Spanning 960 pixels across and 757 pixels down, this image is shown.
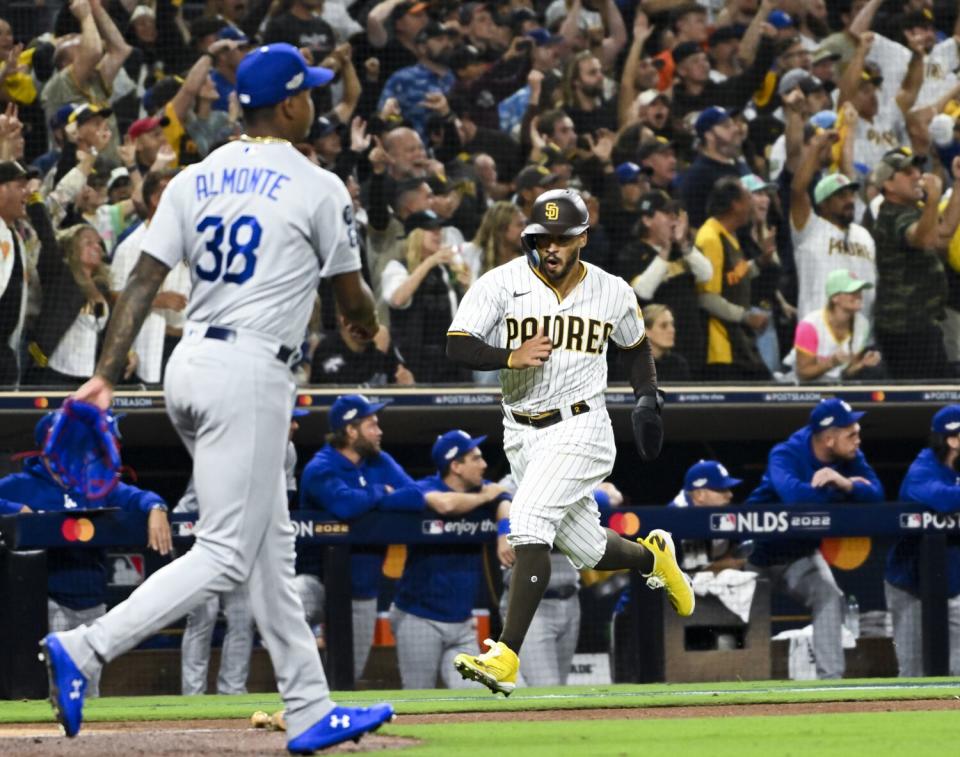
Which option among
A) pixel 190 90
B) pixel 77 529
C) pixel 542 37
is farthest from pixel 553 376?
pixel 542 37

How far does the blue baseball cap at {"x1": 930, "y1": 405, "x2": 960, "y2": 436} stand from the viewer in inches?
341

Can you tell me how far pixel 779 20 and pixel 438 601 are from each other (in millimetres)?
6246

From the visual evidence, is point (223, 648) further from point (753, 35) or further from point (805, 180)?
point (753, 35)

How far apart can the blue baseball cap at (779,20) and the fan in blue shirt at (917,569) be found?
4.91 m

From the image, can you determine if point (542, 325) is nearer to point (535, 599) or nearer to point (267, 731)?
point (535, 599)

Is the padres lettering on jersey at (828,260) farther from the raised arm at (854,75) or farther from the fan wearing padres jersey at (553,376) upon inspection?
the fan wearing padres jersey at (553,376)

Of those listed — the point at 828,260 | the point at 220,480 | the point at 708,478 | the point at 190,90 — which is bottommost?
the point at 220,480

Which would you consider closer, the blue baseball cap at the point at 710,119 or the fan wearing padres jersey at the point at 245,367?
the fan wearing padres jersey at the point at 245,367

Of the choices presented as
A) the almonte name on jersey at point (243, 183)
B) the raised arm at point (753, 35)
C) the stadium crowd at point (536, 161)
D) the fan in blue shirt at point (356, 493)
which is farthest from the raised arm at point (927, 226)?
the almonte name on jersey at point (243, 183)

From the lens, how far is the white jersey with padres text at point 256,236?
4.32m

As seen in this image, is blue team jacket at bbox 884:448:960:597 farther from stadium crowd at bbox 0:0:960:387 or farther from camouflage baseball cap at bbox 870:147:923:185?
camouflage baseball cap at bbox 870:147:923:185

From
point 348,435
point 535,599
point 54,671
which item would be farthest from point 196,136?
point 54,671

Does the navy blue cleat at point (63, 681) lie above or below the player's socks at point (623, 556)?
below

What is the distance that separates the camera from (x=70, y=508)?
7.72 meters
